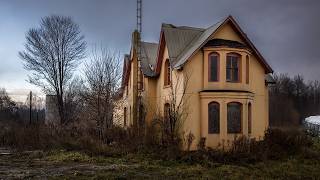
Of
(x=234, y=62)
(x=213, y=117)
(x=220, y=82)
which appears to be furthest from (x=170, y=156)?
(x=234, y=62)

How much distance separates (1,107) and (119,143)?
4616 centimetres

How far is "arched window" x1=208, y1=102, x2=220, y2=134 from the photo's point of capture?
896 inches

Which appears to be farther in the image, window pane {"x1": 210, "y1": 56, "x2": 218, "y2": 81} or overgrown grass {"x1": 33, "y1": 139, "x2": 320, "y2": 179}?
window pane {"x1": 210, "y1": 56, "x2": 218, "y2": 81}

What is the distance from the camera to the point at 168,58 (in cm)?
2519

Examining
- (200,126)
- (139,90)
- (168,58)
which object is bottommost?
(200,126)

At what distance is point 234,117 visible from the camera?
75.8ft

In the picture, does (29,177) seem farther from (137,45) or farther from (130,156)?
(137,45)

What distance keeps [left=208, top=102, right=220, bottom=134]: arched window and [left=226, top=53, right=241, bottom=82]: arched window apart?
187 cm

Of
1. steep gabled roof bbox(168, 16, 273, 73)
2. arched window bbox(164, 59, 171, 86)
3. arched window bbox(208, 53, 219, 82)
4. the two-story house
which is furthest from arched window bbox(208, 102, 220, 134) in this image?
arched window bbox(164, 59, 171, 86)

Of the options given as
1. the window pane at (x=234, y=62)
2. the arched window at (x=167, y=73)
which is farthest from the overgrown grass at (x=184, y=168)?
the arched window at (x=167, y=73)

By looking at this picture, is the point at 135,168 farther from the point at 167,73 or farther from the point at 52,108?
the point at 52,108

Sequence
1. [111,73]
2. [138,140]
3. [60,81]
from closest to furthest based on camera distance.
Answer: [138,140]
[111,73]
[60,81]

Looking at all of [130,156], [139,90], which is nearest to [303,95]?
[139,90]

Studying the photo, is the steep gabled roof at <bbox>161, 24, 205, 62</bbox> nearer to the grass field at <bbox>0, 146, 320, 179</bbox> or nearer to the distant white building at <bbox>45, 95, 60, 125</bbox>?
the grass field at <bbox>0, 146, 320, 179</bbox>
